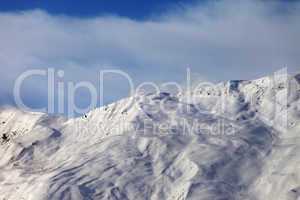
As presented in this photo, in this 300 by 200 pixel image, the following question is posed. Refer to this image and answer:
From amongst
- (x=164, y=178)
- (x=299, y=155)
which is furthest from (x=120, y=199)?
(x=299, y=155)

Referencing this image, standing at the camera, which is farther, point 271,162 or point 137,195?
point 271,162

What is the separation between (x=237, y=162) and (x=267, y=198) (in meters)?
22.1

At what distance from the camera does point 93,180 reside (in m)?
193

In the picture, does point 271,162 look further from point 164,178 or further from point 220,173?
point 164,178

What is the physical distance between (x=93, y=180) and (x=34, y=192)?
659 inches

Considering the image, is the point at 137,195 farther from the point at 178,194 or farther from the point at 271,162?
the point at 271,162

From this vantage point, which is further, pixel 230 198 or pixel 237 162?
pixel 237 162

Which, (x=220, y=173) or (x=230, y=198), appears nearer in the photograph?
(x=230, y=198)

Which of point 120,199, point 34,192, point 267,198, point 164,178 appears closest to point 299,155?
point 267,198

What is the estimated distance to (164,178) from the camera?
631 feet

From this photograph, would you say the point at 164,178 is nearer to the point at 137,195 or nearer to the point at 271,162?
the point at 137,195

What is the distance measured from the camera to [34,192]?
188m

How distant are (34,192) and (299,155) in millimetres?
75568

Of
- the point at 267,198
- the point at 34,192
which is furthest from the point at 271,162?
the point at 34,192
